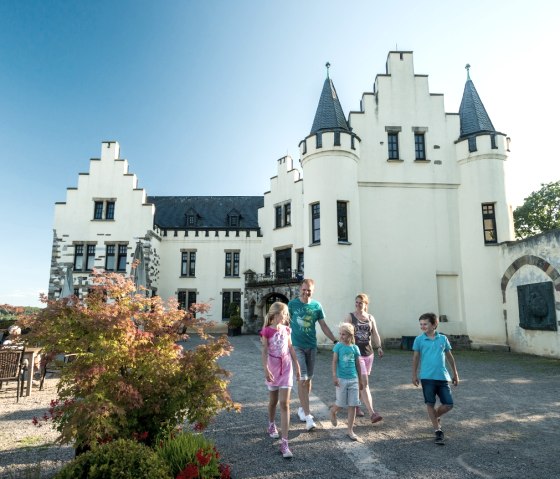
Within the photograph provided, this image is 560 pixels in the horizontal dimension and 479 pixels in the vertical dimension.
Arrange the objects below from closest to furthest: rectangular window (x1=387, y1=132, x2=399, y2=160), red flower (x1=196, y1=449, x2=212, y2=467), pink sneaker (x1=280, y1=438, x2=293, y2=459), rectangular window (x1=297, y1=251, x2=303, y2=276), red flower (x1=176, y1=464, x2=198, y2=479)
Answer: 1. red flower (x1=176, y1=464, x2=198, y2=479)
2. red flower (x1=196, y1=449, x2=212, y2=467)
3. pink sneaker (x1=280, y1=438, x2=293, y2=459)
4. rectangular window (x1=387, y1=132, x2=399, y2=160)
5. rectangular window (x1=297, y1=251, x2=303, y2=276)

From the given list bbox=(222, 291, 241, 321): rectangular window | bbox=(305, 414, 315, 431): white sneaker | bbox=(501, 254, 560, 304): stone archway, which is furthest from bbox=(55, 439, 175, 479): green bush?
bbox=(222, 291, 241, 321): rectangular window

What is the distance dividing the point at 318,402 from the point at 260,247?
21084 millimetres

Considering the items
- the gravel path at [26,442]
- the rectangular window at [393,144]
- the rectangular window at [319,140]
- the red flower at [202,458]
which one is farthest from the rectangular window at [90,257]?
the red flower at [202,458]

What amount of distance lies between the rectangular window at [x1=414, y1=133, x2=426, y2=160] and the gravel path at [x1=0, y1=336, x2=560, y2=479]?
38.5 feet

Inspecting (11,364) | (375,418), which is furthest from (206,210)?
(375,418)

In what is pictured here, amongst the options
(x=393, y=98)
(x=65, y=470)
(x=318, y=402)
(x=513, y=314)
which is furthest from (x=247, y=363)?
(x=393, y=98)

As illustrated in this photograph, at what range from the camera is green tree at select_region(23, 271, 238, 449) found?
11.4 ft

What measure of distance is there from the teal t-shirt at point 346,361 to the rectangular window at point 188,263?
2348cm

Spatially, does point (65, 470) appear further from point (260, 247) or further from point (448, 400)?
point (260, 247)

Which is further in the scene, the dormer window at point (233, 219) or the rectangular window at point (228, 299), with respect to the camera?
the dormer window at point (233, 219)

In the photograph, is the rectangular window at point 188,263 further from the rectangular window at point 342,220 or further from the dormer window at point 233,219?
the rectangular window at point 342,220

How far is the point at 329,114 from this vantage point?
56.6ft

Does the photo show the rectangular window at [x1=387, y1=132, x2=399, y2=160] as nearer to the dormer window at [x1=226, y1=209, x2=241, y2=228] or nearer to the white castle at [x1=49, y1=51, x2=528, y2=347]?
the white castle at [x1=49, y1=51, x2=528, y2=347]

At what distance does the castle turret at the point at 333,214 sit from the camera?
50.4 ft
